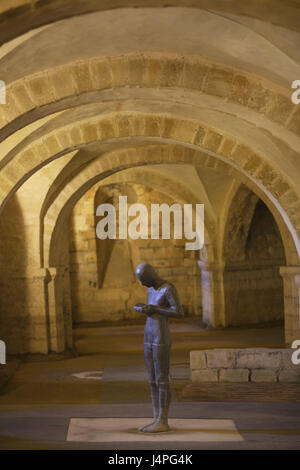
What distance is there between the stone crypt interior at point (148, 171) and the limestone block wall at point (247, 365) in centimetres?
2

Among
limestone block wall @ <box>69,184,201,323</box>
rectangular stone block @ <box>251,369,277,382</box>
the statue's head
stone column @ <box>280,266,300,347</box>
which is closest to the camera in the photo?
the statue's head

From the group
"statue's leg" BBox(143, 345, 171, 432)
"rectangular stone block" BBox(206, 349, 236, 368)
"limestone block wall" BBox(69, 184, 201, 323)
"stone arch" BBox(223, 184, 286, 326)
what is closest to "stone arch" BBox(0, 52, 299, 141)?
"statue's leg" BBox(143, 345, 171, 432)

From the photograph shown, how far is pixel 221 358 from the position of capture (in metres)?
8.82

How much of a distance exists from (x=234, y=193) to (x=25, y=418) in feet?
26.9

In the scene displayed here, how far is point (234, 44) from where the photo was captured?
539 cm

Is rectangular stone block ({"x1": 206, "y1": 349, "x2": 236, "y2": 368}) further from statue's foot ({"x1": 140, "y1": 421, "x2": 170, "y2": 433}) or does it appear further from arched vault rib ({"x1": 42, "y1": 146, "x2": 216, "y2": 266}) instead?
arched vault rib ({"x1": 42, "y1": 146, "x2": 216, "y2": 266})

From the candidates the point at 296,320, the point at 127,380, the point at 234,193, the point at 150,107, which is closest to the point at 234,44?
the point at 150,107

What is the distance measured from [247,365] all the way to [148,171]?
7178 millimetres

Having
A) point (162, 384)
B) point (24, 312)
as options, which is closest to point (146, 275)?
point (162, 384)

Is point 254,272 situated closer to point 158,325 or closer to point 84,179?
point 84,179

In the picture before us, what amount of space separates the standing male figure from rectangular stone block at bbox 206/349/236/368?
260 cm

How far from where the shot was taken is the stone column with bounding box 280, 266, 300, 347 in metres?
11.0

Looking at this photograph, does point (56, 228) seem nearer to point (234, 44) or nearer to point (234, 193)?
point (234, 193)

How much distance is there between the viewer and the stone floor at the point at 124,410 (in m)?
6.11
